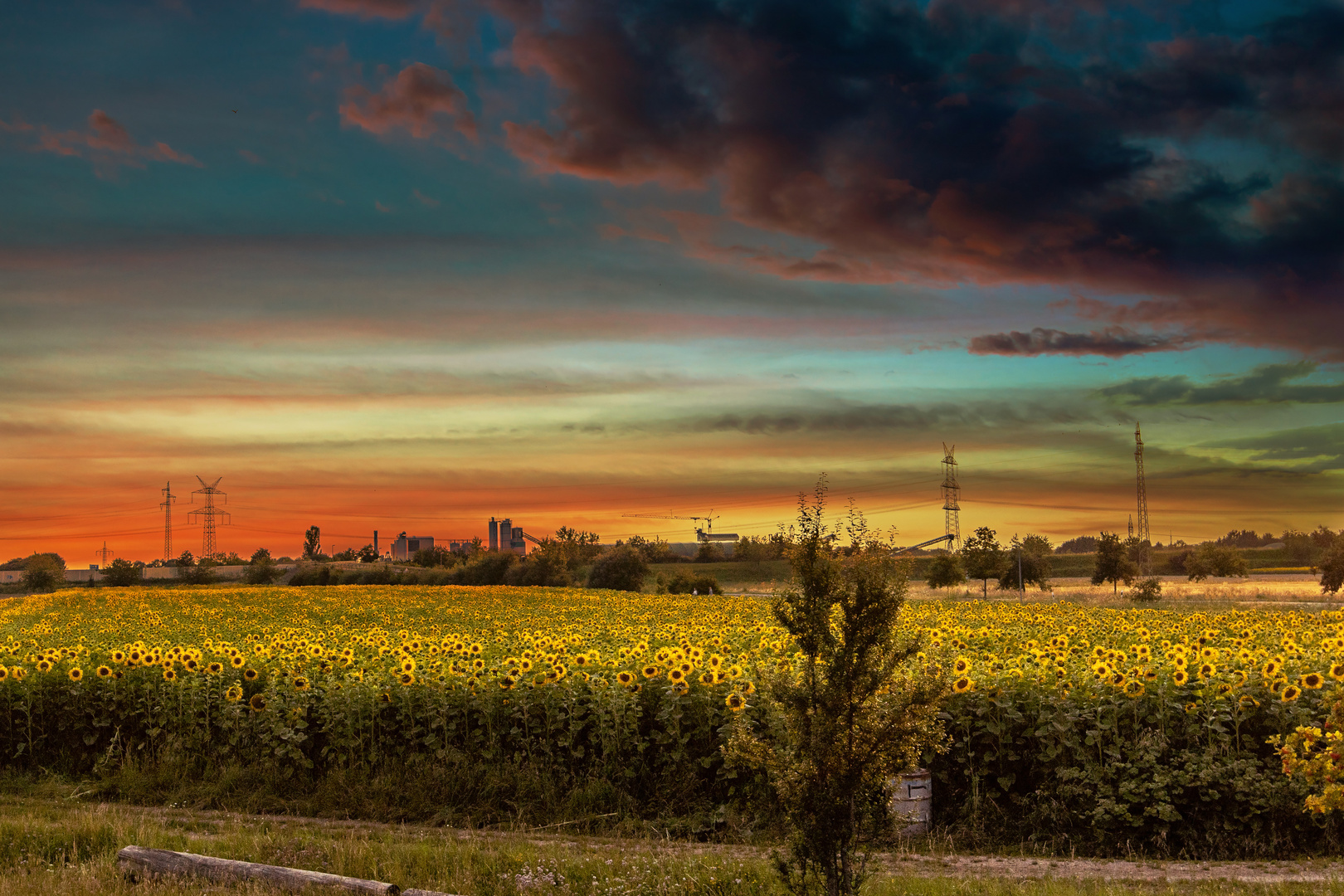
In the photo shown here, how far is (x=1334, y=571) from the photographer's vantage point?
61719 mm

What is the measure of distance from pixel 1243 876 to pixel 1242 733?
2.30 m

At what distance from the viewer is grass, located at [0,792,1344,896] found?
9.03m

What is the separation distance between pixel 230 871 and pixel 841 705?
6.19 m

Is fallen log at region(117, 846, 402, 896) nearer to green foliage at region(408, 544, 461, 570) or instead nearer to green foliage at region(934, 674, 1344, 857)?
green foliage at region(934, 674, 1344, 857)

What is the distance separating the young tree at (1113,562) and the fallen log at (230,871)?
230 ft

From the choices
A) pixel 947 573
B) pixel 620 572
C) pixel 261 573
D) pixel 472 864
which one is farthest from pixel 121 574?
pixel 472 864

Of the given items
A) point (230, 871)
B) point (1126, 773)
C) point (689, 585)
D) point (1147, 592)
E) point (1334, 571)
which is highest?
point (1126, 773)

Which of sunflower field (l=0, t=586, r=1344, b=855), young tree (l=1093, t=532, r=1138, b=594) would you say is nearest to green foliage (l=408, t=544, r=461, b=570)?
young tree (l=1093, t=532, r=1138, b=594)

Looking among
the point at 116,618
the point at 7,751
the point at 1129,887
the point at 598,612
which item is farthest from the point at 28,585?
the point at 1129,887

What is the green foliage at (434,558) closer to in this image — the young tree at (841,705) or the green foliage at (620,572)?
the green foliage at (620,572)

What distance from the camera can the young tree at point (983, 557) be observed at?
72.4 meters

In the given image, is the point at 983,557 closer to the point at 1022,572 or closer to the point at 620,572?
the point at 1022,572

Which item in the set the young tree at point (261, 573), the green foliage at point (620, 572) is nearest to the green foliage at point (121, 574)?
the young tree at point (261, 573)

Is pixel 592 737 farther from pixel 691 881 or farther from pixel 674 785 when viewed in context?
pixel 691 881
